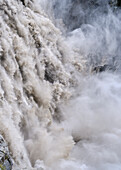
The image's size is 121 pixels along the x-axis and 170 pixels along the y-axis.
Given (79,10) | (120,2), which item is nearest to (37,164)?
(79,10)

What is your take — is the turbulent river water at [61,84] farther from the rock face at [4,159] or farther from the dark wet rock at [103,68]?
the rock face at [4,159]

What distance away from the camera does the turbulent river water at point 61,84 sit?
5098mm

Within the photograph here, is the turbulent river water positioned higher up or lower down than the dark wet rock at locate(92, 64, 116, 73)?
lower down

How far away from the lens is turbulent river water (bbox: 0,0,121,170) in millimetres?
5098

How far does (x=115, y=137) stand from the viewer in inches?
263

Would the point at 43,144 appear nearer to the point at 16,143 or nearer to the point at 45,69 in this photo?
the point at 16,143

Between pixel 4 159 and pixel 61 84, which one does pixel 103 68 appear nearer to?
pixel 61 84

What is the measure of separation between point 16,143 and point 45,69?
9.12 ft

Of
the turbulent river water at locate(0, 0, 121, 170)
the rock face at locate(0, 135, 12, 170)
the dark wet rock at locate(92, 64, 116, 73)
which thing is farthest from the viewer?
the dark wet rock at locate(92, 64, 116, 73)

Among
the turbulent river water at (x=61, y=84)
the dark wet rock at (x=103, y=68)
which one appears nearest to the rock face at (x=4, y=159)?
the turbulent river water at (x=61, y=84)

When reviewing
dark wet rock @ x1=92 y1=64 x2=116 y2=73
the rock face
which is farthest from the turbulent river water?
the rock face

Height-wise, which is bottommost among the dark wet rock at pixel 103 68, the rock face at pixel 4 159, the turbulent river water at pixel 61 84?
the rock face at pixel 4 159

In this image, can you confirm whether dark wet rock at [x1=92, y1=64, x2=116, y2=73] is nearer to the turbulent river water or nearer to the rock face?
the turbulent river water

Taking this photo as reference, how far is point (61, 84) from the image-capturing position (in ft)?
23.0
